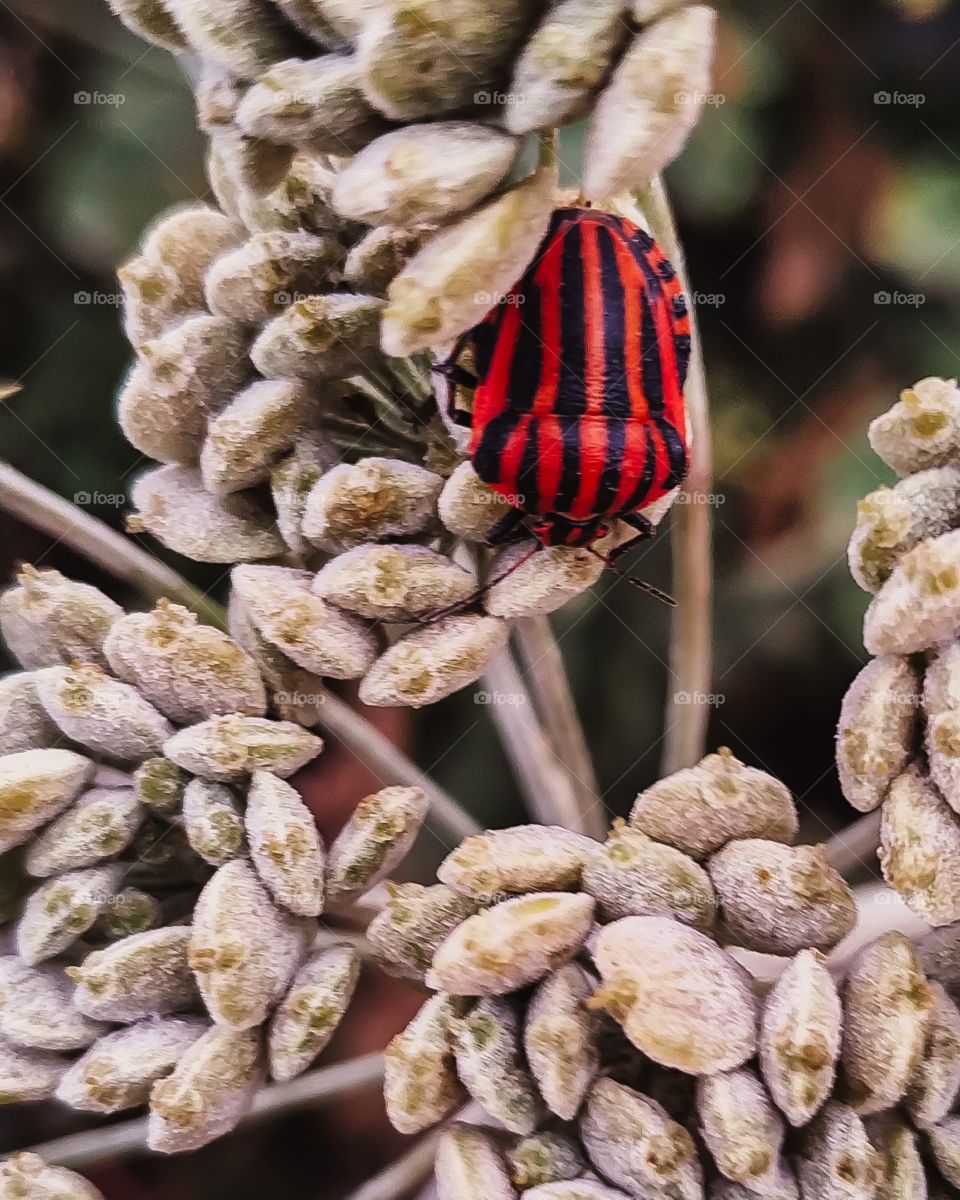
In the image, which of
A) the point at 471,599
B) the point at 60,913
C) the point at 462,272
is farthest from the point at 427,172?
the point at 60,913

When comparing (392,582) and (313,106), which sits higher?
(313,106)

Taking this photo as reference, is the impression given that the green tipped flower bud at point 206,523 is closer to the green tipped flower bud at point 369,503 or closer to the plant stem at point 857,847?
the green tipped flower bud at point 369,503

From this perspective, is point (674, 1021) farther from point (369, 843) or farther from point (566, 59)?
point (566, 59)

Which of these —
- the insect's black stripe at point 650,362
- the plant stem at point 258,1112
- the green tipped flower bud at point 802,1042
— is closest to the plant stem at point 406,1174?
the plant stem at point 258,1112

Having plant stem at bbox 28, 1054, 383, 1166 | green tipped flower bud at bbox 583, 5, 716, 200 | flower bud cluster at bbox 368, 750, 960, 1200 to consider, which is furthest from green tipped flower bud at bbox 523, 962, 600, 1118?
green tipped flower bud at bbox 583, 5, 716, 200

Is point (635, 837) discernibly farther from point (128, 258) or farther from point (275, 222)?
point (128, 258)

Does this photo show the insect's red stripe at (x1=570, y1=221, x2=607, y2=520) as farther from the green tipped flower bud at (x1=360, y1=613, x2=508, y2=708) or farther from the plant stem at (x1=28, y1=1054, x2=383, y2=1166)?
the plant stem at (x1=28, y1=1054, x2=383, y2=1166)

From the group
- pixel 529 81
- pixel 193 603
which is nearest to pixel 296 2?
pixel 529 81
